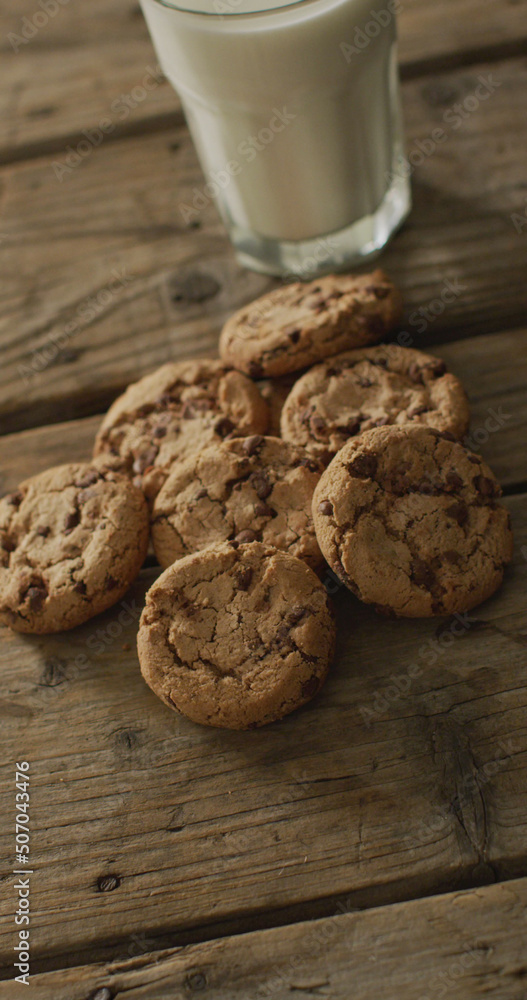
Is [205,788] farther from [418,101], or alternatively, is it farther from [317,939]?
[418,101]

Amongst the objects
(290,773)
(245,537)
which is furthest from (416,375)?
(290,773)

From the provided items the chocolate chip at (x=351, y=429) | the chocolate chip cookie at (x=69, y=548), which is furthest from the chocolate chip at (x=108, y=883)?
the chocolate chip at (x=351, y=429)

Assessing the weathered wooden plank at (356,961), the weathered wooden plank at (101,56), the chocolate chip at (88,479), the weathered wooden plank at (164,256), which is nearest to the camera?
the weathered wooden plank at (356,961)

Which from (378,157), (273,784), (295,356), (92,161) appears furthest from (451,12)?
(273,784)

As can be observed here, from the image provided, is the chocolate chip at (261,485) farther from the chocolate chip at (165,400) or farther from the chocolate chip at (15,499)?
the chocolate chip at (15,499)

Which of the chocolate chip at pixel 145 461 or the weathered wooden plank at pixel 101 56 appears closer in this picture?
the chocolate chip at pixel 145 461

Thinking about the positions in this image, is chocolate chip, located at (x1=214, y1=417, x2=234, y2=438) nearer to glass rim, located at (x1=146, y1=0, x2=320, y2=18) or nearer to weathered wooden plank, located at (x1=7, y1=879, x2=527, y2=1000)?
glass rim, located at (x1=146, y1=0, x2=320, y2=18)
